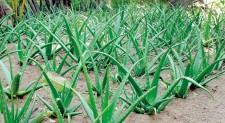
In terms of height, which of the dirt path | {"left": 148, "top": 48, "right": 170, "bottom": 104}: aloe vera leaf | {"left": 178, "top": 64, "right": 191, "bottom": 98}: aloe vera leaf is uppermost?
{"left": 148, "top": 48, "right": 170, "bottom": 104}: aloe vera leaf

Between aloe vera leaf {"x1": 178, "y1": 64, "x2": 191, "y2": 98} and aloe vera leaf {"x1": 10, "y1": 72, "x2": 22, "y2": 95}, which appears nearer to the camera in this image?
aloe vera leaf {"x1": 10, "y1": 72, "x2": 22, "y2": 95}

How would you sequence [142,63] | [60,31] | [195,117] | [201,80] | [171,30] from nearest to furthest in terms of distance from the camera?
[195,117] → [201,80] → [142,63] → [171,30] → [60,31]

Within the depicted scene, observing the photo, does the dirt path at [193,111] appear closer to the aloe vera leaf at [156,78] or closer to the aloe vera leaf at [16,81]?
the aloe vera leaf at [156,78]

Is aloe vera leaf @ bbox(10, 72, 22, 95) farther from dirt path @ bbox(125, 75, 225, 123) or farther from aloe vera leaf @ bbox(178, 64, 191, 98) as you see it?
aloe vera leaf @ bbox(178, 64, 191, 98)

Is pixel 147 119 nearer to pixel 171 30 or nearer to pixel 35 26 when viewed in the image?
pixel 171 30

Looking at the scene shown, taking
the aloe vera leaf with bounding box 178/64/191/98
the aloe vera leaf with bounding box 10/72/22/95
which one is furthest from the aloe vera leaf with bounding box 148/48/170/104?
the aloe vera leaf with bounding box 10/72/22/95

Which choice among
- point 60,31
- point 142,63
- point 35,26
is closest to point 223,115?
point 142,63

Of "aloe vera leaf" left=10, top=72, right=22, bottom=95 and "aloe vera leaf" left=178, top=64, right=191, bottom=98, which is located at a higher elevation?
"aloe vera leaf" left=10, top=72, right=22, bottom=95

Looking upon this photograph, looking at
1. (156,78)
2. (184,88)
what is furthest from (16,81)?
(184,88)

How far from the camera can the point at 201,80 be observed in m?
1.61

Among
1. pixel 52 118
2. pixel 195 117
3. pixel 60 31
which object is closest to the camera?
pixel 52 118

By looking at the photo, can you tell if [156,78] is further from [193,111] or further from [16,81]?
[16,81]

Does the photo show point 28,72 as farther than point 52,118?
Yes

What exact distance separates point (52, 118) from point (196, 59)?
31.2 inches
